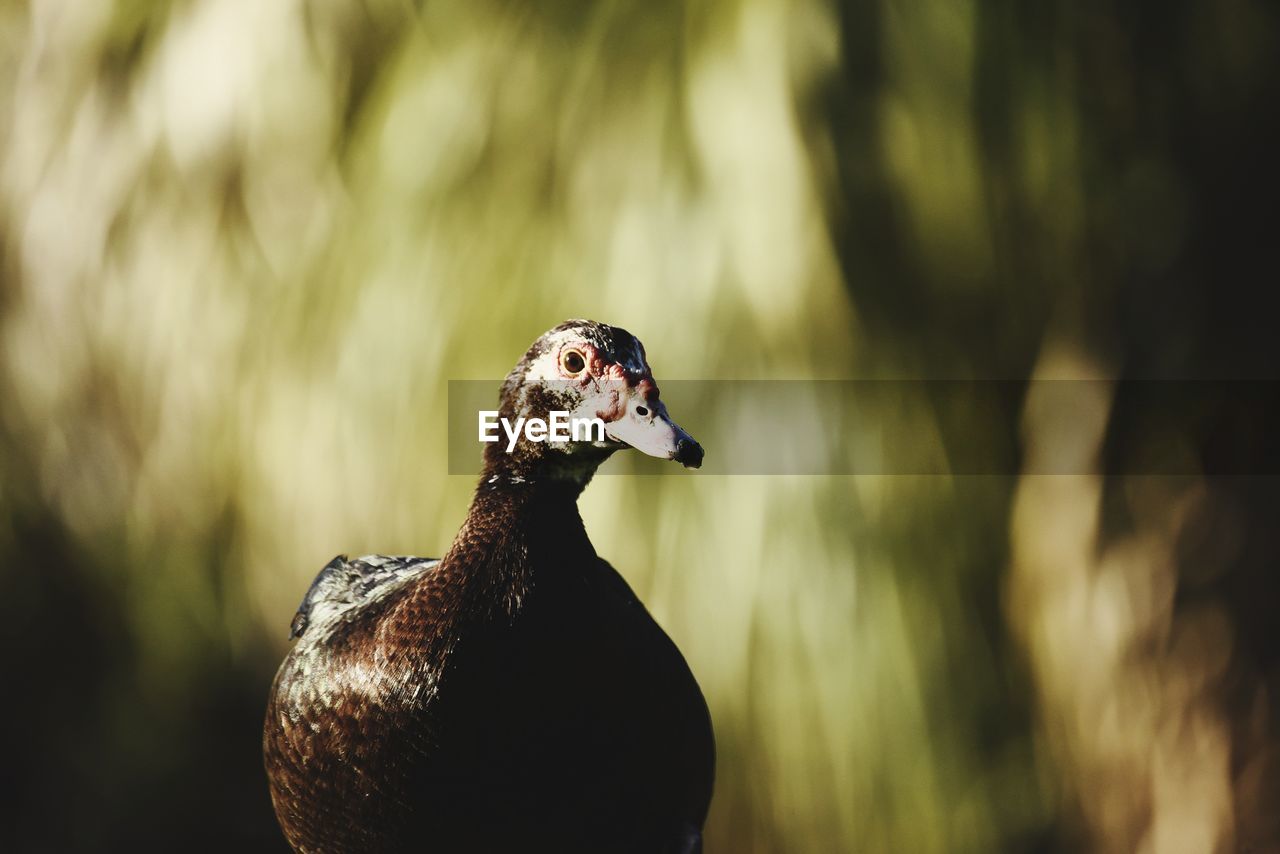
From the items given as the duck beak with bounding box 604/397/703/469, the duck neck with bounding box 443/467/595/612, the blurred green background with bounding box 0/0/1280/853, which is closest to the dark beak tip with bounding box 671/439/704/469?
the duck beak with bounding box 604/397/703/469

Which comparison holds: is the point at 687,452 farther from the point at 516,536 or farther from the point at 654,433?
the point at 516,536

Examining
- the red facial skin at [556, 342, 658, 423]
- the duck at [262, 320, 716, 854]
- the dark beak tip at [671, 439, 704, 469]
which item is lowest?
the duck at [262, 320, 716, 854]

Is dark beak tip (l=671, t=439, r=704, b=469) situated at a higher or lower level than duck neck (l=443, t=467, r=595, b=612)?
higher

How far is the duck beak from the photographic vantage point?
98cm

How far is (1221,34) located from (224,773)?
6.07 feet

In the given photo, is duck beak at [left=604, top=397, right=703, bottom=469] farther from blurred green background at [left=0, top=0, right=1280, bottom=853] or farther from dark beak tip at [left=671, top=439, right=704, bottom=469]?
blurred green background at [left=0, top=0, right=1280, bottom=853]

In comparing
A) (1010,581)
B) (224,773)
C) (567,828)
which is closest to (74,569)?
(224,773)

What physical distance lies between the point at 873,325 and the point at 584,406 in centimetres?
59

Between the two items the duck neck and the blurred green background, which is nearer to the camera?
the duck neck

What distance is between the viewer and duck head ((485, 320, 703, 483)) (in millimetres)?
992

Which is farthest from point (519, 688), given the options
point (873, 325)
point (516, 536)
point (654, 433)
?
point (873, 325)

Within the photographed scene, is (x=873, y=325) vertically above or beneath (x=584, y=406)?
above

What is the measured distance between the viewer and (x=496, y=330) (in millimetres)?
1588

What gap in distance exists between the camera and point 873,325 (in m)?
1.46
